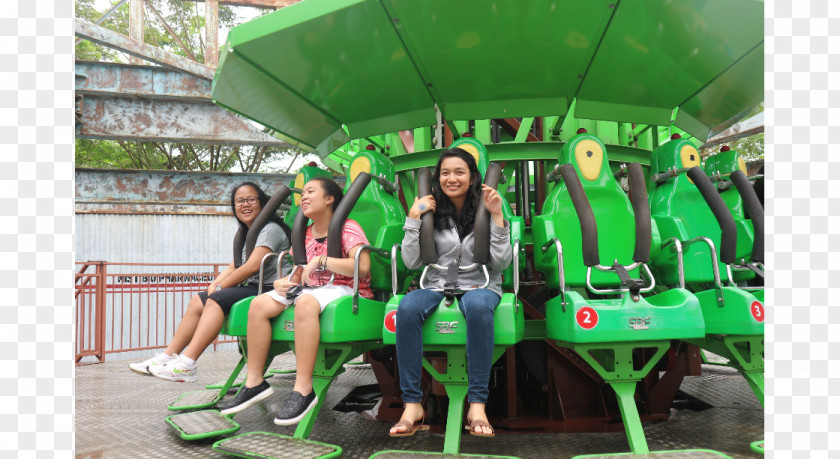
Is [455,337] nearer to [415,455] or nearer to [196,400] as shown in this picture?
[415,455]

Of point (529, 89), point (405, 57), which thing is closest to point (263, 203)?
point (405, 57)

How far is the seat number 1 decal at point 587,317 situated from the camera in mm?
2541

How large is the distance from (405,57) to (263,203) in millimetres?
1526

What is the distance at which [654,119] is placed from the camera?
162 inches

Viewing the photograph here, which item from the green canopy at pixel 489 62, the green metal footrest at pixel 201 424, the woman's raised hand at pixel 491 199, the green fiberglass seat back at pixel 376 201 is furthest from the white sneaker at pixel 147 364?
the woman's raised hand at pixel 491 199

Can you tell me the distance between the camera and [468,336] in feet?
8.34

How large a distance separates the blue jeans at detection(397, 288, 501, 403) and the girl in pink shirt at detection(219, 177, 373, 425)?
19.2 inches

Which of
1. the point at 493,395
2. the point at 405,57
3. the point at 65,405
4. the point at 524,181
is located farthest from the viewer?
the point at 524,181

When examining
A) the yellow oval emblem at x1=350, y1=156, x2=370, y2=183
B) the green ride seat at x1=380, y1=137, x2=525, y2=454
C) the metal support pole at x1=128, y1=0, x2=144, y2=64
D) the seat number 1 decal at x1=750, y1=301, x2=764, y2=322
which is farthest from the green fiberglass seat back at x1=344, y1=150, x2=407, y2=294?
the metal support pole at x1=128, y1=0, x2=144, y2=64

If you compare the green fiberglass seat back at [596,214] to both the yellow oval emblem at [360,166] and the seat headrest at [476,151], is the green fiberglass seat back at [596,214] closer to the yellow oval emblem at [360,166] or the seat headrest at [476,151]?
the seat headrest at [476,151]

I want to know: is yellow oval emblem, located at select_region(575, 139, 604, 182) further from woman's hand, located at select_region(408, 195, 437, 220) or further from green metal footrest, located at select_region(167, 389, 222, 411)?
green metal footrest, located at select_region(167, 389, 222, 411)

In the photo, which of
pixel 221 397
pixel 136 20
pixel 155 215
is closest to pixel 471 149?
pixel 221 397

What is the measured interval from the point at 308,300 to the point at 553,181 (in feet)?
5.62

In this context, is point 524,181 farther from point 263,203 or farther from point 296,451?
point 296,451
